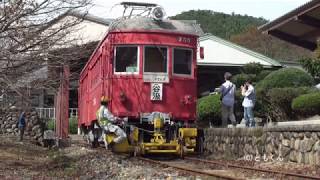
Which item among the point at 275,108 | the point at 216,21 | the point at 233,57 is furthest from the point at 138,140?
the point at 216,21

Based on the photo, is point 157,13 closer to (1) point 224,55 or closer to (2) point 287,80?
(2) point 287,80

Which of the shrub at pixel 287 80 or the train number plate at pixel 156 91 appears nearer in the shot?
the train number plate at pixel 156 91

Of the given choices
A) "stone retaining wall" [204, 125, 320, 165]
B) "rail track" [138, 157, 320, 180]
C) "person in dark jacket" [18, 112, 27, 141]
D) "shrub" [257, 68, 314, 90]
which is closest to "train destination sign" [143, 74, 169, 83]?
"rail track" [138, 157, 320, 180]

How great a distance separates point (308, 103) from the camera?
613 inches

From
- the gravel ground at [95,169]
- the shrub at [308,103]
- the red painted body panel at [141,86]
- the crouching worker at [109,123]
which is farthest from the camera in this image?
the shrub at [308,103]

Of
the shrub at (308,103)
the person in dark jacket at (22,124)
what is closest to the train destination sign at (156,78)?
the shrub at (308,103)

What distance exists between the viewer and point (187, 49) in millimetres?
14352

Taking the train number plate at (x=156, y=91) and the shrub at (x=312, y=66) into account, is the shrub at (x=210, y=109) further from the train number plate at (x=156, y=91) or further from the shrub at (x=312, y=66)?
the train number plate at (x=156, y=91)

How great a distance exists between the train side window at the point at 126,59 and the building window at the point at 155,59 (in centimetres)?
26

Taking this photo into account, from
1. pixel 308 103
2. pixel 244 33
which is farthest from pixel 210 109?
pixel 244 33

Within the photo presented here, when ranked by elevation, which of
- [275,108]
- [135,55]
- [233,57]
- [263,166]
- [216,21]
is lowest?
[263,166]

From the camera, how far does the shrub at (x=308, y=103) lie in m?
15.5

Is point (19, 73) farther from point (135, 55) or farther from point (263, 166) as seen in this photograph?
point (263, 166)

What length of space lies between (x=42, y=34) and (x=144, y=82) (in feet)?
10.9
